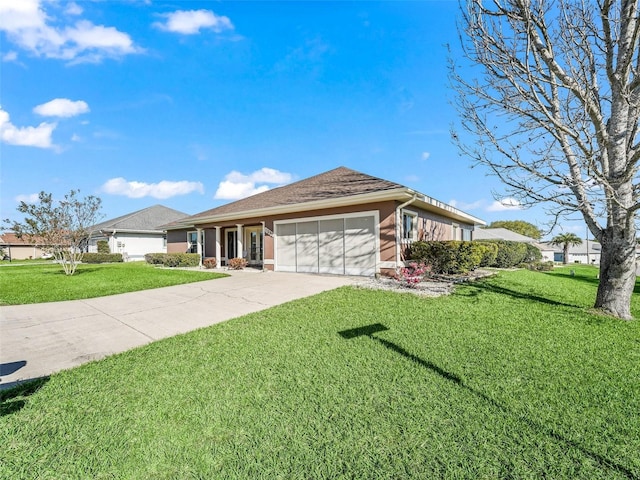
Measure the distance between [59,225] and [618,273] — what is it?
69.7 ft

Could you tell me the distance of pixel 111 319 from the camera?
6.16m

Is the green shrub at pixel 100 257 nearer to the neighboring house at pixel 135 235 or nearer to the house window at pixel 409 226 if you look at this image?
the neighboring house at pixel 135 235

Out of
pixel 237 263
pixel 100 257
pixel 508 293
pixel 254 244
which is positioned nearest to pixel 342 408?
pixel 508 293

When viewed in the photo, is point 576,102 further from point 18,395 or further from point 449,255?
point 18,395

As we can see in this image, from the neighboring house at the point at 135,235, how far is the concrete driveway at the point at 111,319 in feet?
65.2

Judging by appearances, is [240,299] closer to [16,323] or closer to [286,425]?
[16,323]

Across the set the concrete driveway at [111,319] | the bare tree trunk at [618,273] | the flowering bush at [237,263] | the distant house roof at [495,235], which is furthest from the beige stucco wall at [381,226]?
the distant house roof at [495,235]

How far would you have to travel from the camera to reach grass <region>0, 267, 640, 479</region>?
219cm

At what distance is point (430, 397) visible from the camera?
305 cm

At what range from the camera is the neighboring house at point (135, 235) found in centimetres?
2670

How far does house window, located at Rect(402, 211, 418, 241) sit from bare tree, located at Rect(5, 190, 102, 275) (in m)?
15.9

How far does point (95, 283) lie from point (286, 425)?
11.7 meters

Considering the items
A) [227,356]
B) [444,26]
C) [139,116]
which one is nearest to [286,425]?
[227,356]

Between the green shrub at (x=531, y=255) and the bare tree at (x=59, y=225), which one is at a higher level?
the bare tree at (x=59, y=225)
